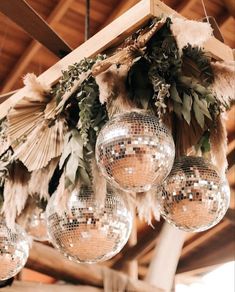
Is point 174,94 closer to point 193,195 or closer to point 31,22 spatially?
point 193,195

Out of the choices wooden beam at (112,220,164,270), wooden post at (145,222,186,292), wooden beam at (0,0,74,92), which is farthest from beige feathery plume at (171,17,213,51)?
wooden beam at (112,220,164,270)

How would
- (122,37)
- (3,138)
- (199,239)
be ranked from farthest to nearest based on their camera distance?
(199,239), (3,138), (122,37)

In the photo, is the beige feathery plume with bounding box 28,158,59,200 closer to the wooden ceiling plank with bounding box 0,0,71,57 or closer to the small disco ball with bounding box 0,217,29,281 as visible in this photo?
→ the small disco ball with bounding box 0,217,29,281

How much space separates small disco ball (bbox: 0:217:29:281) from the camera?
6.37ft

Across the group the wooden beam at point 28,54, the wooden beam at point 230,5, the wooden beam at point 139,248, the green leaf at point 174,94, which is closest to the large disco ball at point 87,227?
the green leaf at point 174,94

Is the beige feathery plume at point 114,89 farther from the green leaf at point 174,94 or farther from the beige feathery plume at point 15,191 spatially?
the beige feathery plume at point 15,191

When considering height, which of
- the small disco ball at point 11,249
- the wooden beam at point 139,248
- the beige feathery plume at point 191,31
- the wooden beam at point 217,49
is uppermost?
the beige feathery plume at point 191,31

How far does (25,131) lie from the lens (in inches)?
70.0

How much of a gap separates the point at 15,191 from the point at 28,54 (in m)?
2.96

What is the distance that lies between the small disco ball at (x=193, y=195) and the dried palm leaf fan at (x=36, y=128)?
377 mm

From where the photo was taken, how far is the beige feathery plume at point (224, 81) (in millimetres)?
1556

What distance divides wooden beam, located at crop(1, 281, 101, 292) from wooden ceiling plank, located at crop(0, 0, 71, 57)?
2.60 metres

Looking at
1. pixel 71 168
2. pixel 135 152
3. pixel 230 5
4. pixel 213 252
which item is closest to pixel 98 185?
pixel 71 168

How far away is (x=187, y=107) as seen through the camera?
159cm
